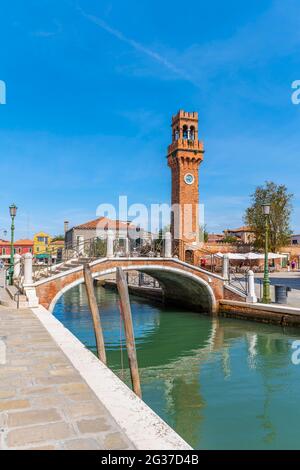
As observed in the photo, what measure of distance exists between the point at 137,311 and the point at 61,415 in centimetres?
1649

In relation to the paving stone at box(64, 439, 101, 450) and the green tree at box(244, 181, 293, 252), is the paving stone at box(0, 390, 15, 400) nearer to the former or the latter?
the paving stone at box(64, 439, 101, 450)

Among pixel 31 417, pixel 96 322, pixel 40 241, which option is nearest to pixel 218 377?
pixel 96 322

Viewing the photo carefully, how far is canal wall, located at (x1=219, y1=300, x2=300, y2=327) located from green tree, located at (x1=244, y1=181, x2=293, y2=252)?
68.0 feet

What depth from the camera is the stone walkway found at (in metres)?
2.77

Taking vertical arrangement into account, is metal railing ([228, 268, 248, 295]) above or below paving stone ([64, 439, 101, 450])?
below

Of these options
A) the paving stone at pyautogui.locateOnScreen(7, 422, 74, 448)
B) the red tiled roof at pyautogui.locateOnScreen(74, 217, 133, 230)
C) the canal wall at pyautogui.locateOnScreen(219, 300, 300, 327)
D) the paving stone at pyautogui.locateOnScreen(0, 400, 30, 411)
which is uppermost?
the red tiled roof at pyautogui.locateOnScreen(74, 217, 133, 230)

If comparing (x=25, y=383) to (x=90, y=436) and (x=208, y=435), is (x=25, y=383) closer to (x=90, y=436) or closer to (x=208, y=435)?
(x=90, y=436)

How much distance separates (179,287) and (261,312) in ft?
19.8

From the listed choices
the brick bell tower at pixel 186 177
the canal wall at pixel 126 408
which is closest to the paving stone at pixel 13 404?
the canal wall at pixel 126 408

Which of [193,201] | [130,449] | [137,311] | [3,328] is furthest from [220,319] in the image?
[193,201]

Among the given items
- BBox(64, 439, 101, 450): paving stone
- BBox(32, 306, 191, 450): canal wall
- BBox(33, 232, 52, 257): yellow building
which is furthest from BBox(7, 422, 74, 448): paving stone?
BBox(33, 232, 52, 257): yellow building

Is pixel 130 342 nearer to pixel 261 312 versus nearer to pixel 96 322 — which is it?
pixel 96 322

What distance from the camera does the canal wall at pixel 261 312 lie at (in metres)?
12.4

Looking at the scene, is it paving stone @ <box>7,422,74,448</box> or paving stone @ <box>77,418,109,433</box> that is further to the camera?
paving stone @ <box>77,418,109,433</box>
